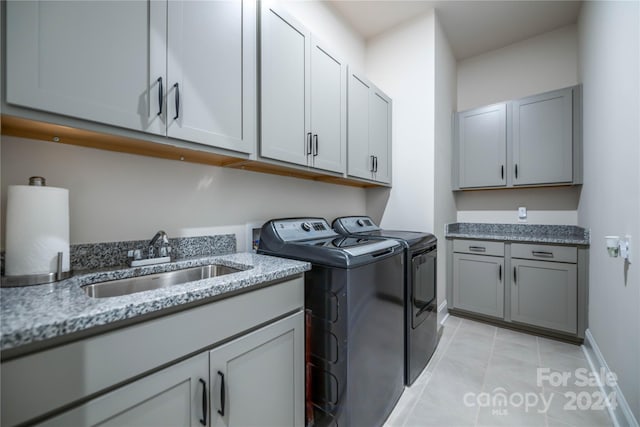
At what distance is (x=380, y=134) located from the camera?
8.24 ft

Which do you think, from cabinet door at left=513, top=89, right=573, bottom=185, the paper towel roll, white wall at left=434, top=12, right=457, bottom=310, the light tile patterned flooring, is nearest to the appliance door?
the light tile patterned flooring

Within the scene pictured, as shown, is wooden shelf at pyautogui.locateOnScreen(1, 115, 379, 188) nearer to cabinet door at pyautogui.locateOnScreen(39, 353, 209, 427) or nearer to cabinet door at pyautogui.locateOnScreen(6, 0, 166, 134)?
cabinet door at pyautogui.locateOnScreen(6, 0, 166, 134)

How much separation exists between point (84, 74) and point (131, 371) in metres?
0.93

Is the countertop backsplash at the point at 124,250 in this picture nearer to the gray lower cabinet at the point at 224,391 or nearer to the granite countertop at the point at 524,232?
the gray lower cabinet at the point at 224,391

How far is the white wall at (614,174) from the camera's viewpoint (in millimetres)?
1285

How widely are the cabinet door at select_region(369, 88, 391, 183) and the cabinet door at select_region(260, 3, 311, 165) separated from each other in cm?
90

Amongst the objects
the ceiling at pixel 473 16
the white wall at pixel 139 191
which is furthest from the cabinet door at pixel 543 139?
the white wall at pixel 139 191

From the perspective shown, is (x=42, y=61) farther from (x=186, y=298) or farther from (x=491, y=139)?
(x=491, y=139)

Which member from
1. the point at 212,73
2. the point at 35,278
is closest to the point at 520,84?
the point at 212,73

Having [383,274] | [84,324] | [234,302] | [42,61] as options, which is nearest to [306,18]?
[42,61]

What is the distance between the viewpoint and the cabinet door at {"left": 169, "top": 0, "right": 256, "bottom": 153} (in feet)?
3.50

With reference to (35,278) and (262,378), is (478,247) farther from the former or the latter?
(35,278)

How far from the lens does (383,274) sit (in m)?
1.50

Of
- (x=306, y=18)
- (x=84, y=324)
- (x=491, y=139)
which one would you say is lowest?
(x=84, y=324)
